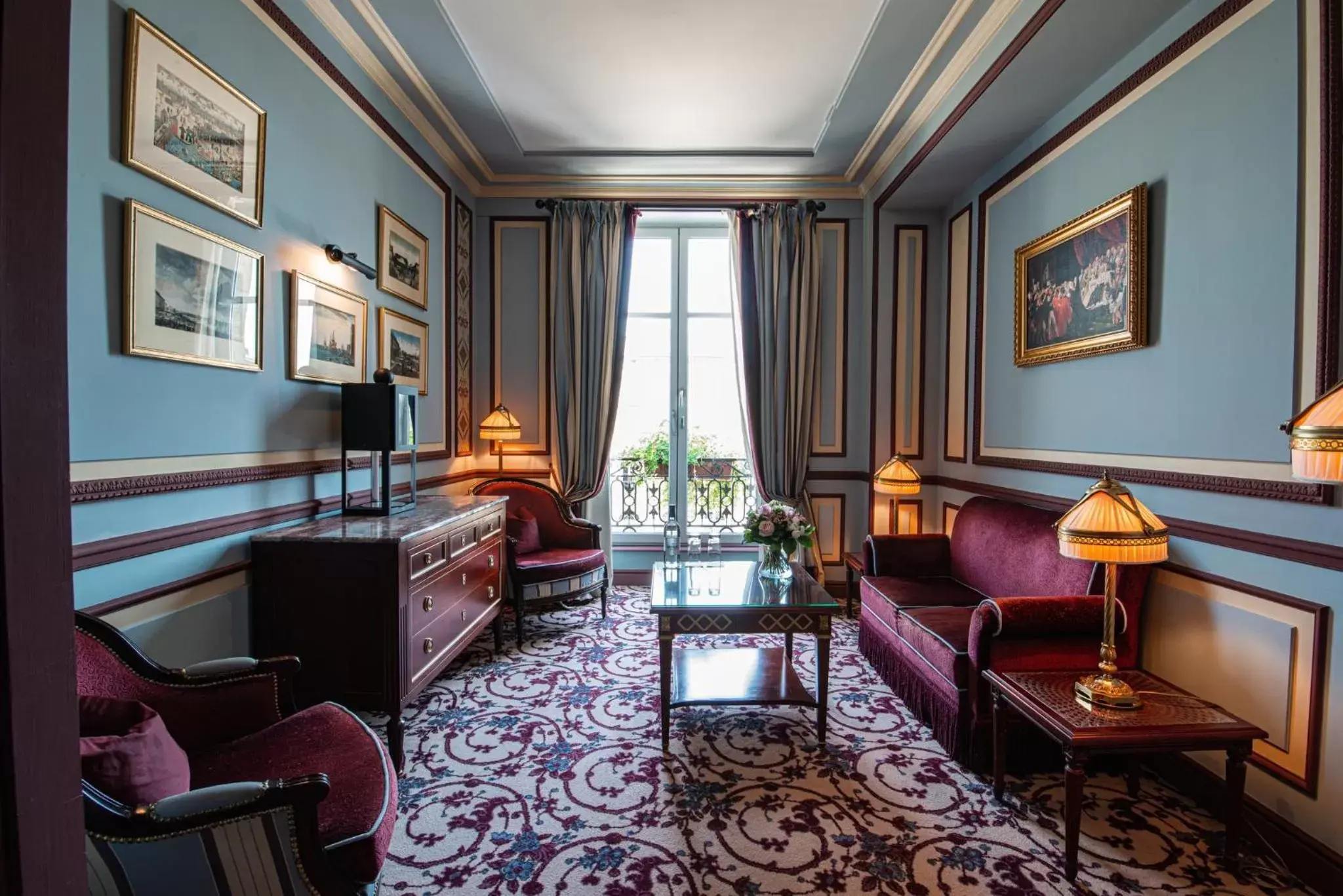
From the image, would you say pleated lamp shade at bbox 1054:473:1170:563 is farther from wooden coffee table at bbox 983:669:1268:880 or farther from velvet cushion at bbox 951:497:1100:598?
velvet cushion at bbox 951:497:1100:598

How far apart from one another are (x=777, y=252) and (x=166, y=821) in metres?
3.71

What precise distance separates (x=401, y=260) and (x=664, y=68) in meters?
1.54

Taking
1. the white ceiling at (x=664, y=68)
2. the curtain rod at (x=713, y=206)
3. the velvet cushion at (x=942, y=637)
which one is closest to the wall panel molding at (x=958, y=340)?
the curtain rod at (x=713, y=206)

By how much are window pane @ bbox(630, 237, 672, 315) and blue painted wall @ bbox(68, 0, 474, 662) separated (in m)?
1.68

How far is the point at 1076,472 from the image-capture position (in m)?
2.35

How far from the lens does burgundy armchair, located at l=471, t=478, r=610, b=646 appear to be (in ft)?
9.93

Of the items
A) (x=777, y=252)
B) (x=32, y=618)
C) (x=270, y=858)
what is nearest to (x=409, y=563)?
(x=270, y=858)

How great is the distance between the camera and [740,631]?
2.07 meters

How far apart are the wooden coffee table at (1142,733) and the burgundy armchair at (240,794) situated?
1.57 metres

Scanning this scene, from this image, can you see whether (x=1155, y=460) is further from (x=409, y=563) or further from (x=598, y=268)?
(x=598, y=268)

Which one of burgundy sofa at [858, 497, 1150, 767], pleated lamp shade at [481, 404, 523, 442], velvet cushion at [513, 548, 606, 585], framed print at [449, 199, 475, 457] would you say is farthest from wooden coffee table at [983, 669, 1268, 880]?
framed print at [449, 199, 475, 457]

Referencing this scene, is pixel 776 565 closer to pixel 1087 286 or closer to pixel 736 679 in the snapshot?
pixel 736 679

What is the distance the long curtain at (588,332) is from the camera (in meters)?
3.73

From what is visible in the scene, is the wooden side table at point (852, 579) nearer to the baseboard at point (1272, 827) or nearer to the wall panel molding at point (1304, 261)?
the wall panel molding at point (1304, 261)
